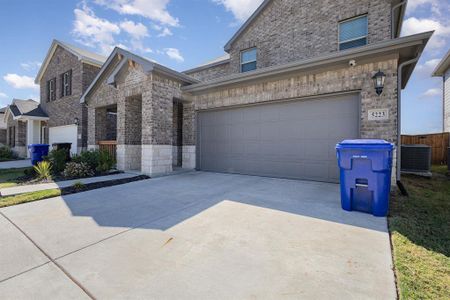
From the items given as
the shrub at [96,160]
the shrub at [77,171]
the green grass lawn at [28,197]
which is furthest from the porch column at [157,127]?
the green grass lawn at [28,197]

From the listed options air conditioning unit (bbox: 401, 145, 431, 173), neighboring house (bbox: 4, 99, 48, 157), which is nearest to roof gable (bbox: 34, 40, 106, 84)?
neighboring house (bbox: 4, 99, 48, 157)

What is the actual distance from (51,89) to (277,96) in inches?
749

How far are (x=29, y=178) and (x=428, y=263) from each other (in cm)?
1110

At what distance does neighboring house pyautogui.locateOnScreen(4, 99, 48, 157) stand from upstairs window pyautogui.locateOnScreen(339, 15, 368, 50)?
21.4 m

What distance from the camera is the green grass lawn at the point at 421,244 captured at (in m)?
2.03

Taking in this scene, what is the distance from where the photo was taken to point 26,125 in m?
18.9

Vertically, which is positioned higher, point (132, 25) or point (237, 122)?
point (132, 25)

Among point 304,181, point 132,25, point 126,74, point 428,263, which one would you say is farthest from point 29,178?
point 428,263

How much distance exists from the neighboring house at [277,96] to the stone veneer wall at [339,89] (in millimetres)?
26

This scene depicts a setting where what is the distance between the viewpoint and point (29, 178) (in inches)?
316

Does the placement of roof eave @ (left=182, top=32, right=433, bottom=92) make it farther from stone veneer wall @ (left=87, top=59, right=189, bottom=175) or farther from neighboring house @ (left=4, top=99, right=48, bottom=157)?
neighboring house @ (left=4, top=99, right=48, bottom=157)

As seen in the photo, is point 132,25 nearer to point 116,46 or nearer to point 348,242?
point 116,46

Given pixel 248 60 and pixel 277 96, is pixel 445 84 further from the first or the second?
pixel 277 96

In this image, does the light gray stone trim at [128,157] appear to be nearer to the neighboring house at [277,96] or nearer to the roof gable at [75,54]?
the neighboring house at [277,96]
